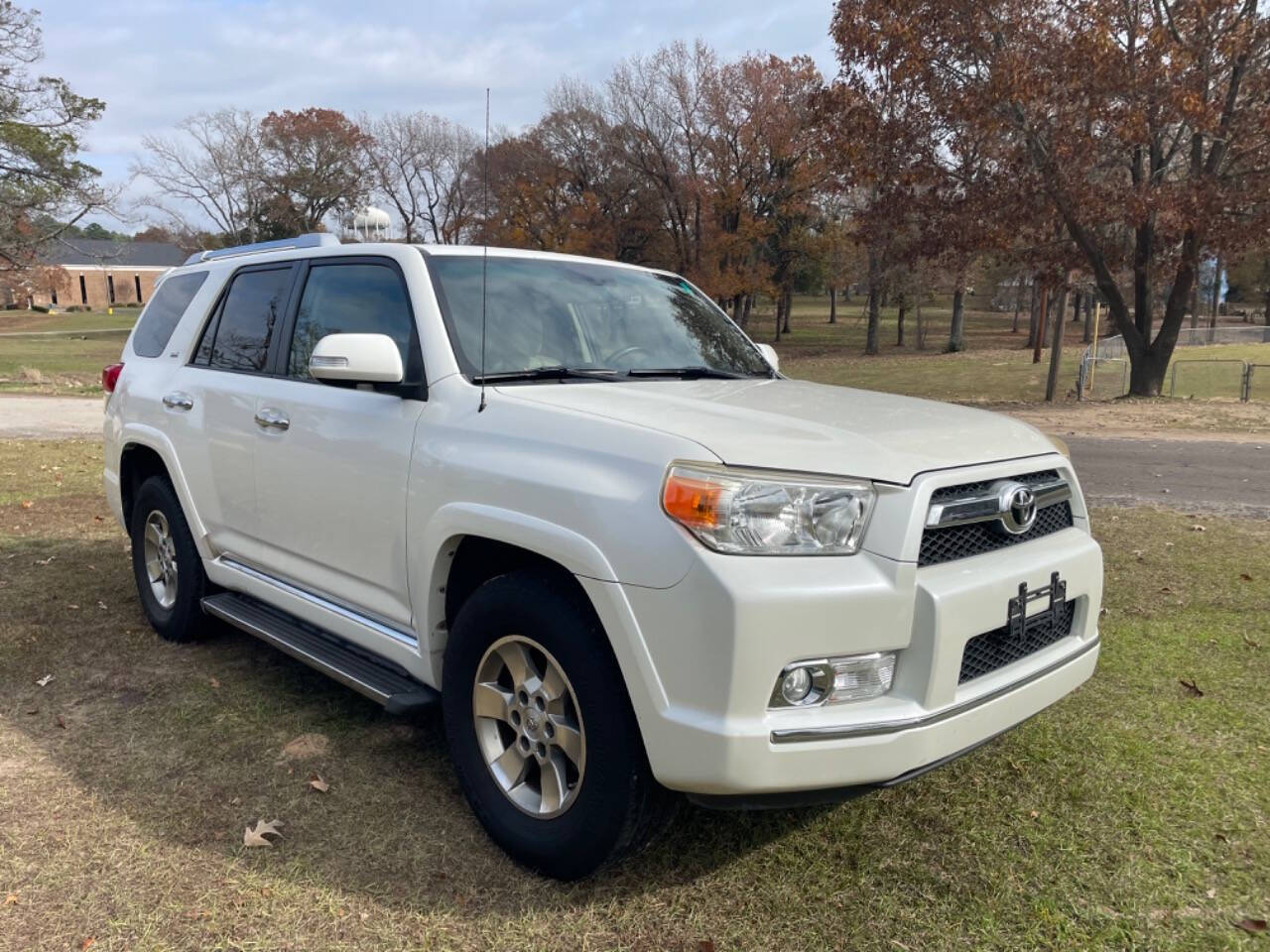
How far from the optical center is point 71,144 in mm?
26438

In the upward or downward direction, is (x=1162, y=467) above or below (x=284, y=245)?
below

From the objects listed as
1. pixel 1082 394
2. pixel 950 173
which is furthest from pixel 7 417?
pixel 1082 394

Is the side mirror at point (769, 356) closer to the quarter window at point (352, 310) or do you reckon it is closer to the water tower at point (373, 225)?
the quarter window at point (352, 310)

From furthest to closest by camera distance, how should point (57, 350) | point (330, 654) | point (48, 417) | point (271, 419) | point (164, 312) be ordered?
point (57, 350) < point (48, 417) < point (164, 312) < point (271, 419) < point (330, 654)

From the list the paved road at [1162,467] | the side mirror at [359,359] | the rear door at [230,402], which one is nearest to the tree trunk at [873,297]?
the paved road at [1162,467]

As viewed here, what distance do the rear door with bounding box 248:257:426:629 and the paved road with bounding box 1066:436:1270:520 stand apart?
7.12 metres

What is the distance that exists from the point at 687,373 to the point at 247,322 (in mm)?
2145

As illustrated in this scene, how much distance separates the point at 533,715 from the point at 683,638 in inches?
28.3

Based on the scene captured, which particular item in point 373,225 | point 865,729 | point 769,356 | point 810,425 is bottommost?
point 865,729

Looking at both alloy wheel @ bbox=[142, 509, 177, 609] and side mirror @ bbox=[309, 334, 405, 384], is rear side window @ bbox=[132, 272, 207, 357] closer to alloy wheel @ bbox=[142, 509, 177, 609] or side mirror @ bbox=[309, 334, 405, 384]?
alloy wheel @ bbox=[142, 509, 177, 609]

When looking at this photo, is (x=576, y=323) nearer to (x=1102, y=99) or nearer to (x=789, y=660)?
(x=789, y=660)

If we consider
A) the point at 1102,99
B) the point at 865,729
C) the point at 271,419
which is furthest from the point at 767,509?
the point at 1102,99

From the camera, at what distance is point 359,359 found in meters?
3.13

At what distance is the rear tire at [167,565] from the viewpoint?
469 centimetres
